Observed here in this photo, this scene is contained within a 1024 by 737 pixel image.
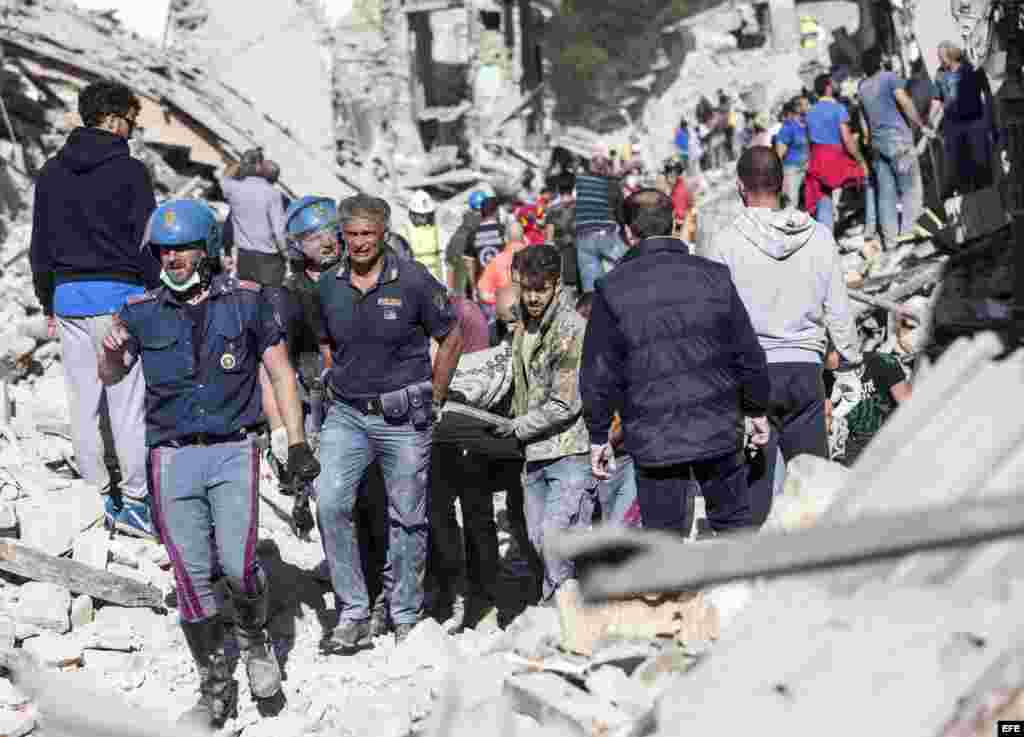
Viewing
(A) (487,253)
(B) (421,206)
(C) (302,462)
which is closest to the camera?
(C) (302,462)

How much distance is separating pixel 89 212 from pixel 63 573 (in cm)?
187

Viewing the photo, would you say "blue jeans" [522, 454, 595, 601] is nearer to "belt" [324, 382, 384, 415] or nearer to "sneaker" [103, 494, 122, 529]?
"belt" [324, 382, 384, 415]

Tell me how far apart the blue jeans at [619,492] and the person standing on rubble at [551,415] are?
143mm

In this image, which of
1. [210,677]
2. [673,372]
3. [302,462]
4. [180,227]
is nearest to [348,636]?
[210,677]

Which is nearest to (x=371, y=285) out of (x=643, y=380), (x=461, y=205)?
(x=643, y=380)

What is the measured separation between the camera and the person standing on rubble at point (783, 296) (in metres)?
5.55

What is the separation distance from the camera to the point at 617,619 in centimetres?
426

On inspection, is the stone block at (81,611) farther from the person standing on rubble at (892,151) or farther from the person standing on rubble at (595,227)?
the person standing on rubble at (892,151)

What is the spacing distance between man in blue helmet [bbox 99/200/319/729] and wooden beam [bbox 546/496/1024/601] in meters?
3.27

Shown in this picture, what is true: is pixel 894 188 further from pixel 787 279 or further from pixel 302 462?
pixel 302 462

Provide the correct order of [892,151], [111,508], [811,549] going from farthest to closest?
[892,151]
[111,508]
[811,549]

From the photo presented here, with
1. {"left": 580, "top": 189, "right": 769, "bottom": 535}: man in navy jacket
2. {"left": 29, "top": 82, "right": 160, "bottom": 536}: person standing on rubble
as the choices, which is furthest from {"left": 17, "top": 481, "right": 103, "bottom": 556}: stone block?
{"left": 580, "top": 189, "right": 769, "bottom": 535}: man in navy jacket

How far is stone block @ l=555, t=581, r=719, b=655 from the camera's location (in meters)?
4.22

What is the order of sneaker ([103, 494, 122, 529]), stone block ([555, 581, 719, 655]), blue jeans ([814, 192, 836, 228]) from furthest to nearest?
blue jeans ([814, 192, 836, 228]) < sneaker ([103, 494, 122, 529]) < stone block ([555, 581, 719, 655])
